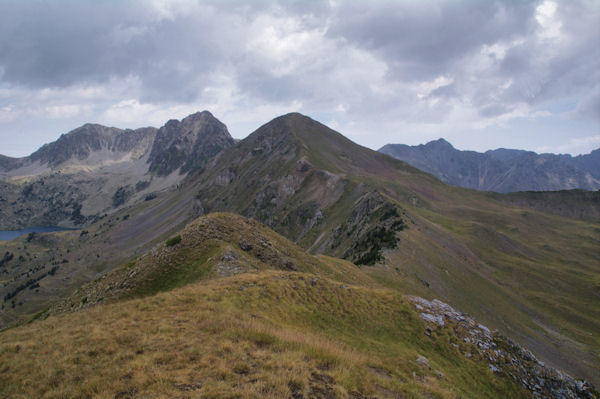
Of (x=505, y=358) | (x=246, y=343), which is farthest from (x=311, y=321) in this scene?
(x=505, y=358)

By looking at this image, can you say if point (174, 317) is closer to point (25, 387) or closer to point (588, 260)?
point (25, 387)

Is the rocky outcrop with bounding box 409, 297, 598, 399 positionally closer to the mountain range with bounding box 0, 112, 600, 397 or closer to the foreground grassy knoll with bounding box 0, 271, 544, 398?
the mountain range with bounding box 0, 112, 600, 397

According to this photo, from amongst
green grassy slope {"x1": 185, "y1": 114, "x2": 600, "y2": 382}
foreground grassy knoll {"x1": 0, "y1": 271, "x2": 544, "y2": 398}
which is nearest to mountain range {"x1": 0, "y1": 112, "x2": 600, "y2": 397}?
foreground grassy knoll {"x1": 0, "y1": 271, "x2": 544, "y2": 398}

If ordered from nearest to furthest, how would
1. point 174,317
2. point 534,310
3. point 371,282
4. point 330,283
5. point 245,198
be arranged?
point 174,317 → point 330,283 → point 371,282 → point 534,310 → point 245,198

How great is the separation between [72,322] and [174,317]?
20.7 ft

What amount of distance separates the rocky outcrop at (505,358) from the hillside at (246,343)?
3.2 inches

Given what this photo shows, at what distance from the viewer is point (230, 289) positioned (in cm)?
1858

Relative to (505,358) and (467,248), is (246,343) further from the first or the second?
(467,248)

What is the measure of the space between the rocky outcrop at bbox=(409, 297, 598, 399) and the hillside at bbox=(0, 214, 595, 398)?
0.08 m

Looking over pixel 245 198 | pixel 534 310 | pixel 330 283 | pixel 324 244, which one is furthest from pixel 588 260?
pixel 245 198

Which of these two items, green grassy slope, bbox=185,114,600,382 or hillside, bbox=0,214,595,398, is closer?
hillside, bbox=0,214,595,398

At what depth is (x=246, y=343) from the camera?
11773mm

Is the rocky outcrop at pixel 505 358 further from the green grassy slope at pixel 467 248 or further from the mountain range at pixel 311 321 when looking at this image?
the green grassy slope at pixel 467 248

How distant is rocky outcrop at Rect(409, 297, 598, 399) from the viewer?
17219 mm
